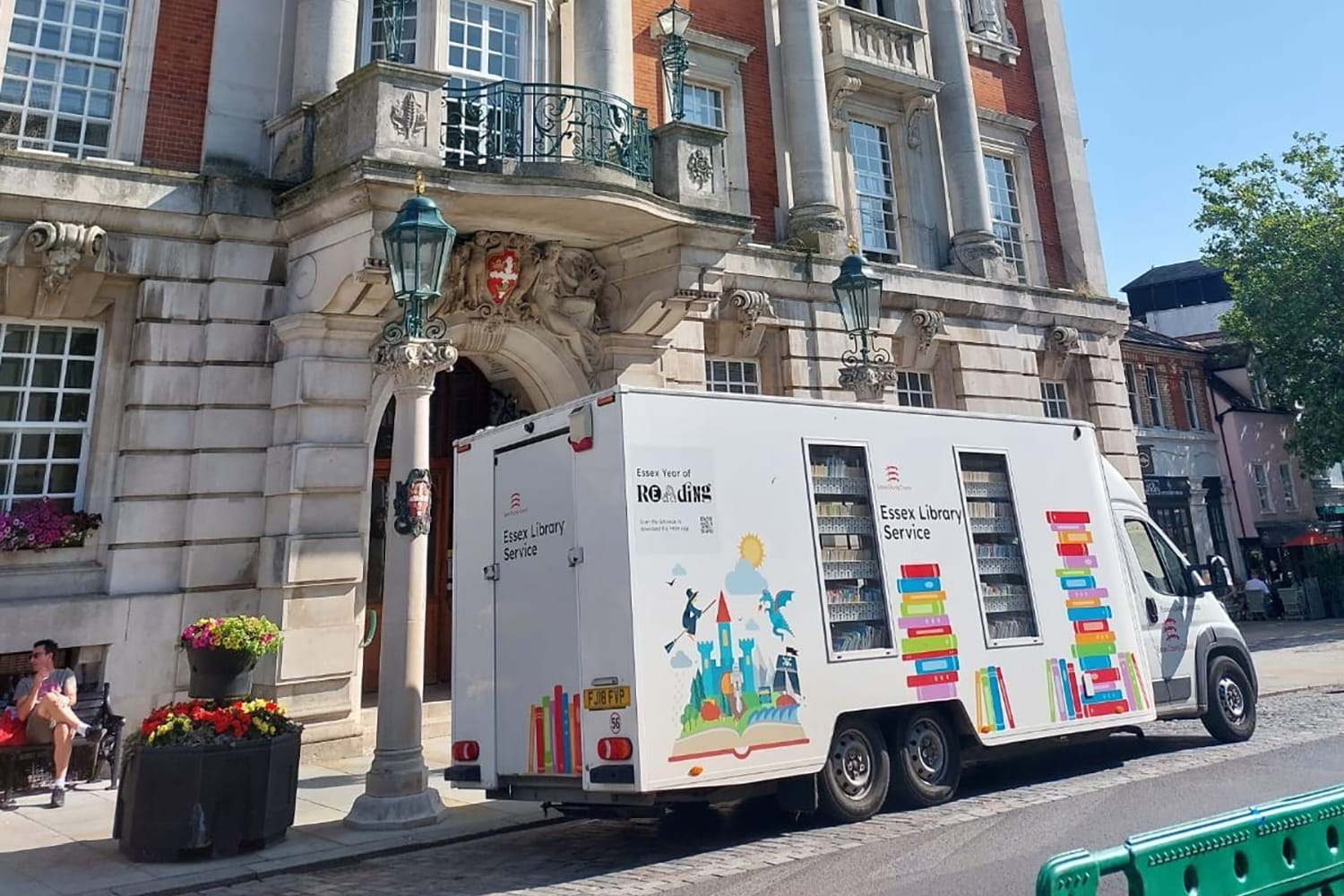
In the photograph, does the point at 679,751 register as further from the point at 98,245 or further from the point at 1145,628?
the point at 98,245

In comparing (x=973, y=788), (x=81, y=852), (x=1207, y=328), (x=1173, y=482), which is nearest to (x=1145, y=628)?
(x=973, y=788)

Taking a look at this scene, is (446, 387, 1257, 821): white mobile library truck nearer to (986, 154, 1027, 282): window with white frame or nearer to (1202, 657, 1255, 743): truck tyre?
(1202, 657, 1255, 743): truck tyre

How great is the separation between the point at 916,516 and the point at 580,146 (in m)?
6.25

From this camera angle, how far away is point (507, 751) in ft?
22.1

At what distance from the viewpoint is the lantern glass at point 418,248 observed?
7672 millimetres

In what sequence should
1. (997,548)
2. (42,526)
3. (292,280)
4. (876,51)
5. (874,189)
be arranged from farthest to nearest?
(876,51), (874,189), (292,280), (42,526), (997,548)

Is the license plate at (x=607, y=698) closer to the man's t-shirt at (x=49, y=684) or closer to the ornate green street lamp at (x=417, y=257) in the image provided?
the ornate green street lamp at (x=417, y=257)

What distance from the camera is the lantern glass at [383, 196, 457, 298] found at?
25.2 feet

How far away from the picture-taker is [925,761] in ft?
24.4

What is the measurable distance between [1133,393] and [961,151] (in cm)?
1556

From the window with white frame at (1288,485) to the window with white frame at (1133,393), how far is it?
7536 mm

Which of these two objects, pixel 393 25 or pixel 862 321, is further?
pixel 862 321

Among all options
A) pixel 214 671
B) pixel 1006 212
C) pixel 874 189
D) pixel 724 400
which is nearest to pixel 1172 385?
pixel 1006 212

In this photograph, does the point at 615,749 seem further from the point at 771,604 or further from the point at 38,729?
the point at 38,729
